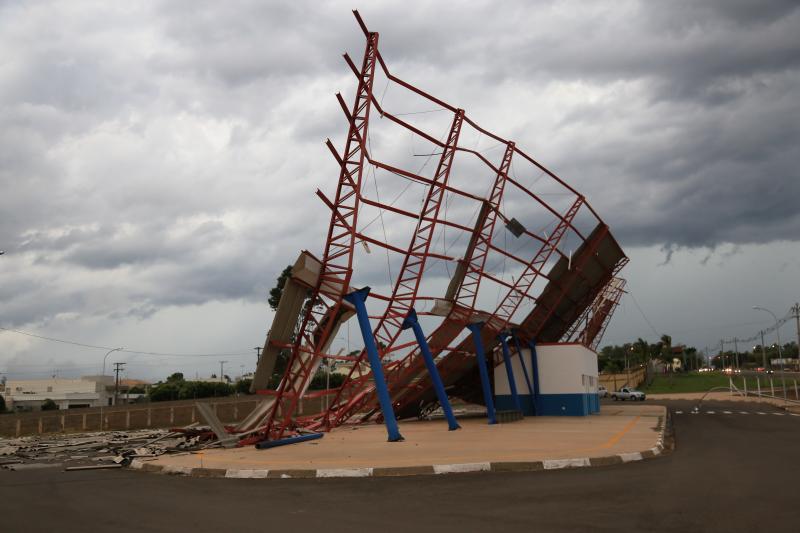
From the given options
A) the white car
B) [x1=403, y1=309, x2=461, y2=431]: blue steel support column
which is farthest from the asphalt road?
the white car

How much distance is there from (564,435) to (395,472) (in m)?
11.0

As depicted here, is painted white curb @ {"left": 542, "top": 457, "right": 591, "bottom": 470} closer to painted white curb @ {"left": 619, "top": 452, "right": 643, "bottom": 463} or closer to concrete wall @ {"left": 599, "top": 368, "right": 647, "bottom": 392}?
painted white curb @ {"left": 619, "top": 452, "right": 643, "bottom": 463}

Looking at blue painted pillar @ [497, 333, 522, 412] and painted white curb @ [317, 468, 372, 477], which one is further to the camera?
blue painted pillar @ [497, 333, 522, 412]

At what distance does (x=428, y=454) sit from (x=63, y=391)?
5131 inches

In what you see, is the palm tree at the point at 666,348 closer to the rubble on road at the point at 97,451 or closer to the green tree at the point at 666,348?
the green tree at the point at 666,348

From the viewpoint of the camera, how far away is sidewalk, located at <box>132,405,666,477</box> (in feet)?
51.4

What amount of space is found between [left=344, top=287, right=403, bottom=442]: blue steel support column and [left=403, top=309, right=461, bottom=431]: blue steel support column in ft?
13.1

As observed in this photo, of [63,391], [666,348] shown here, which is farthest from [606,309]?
[63,391]

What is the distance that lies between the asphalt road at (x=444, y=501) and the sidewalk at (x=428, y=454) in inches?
30.8

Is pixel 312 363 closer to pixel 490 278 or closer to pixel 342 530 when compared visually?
pixel 490 278

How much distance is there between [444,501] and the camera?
37.5 ft

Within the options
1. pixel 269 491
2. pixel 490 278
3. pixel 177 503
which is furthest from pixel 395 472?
pixel 490 278

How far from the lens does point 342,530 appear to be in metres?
9.25

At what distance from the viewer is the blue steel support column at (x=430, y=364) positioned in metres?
28.0
